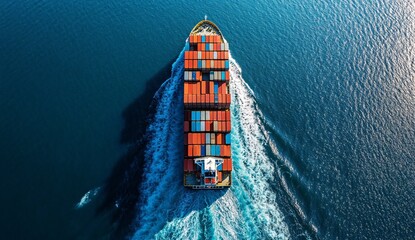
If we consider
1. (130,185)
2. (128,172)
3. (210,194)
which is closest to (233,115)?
(210,194)

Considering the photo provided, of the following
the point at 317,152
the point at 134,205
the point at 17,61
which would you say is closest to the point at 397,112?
the point at 317,152

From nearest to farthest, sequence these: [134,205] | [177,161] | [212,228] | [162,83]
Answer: [212,228]
[134,205]
[177,161]
[162,83]

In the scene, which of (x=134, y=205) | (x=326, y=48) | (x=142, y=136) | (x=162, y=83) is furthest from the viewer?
(x=326, y=48)

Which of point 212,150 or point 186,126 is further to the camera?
point 186,126

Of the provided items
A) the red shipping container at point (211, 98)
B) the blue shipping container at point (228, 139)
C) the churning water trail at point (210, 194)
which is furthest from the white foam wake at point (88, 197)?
the red shipping container at point (211, 98)

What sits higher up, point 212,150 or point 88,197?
point 212,150

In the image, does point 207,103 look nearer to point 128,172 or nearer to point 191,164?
point 191,164

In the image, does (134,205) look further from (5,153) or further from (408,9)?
(408,9)
